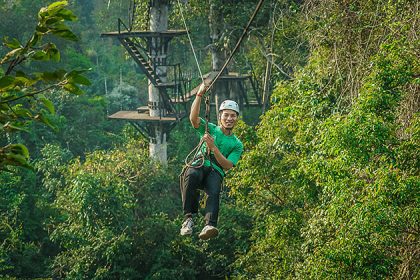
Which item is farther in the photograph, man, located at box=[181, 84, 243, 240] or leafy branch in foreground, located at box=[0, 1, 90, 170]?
man, located at box=[181, 84, 243, 240]

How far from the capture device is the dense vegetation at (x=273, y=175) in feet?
27.7

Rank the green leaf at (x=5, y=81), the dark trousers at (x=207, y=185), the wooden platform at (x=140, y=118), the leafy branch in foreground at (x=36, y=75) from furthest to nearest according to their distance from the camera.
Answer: the wooden platform at (x=140, y=118)
the dark trousers at (x=207, y=185)
the leafy branch in foreground at (x=36, y=75)
the green leaf at (x=5, y=81)

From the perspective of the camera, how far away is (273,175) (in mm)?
13336

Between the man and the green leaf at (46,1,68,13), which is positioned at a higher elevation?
the green leaf at (46,1,68,13)

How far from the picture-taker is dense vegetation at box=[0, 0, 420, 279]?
8.45 meters

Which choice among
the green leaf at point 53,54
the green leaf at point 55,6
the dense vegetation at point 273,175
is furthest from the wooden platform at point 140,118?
the green leaf at point 55,6

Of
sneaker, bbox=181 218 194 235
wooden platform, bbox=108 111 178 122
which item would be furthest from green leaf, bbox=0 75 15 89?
wooden platform, bbox=108 111 178 122

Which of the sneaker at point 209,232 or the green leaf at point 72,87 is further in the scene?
the sneaker at point 209,232

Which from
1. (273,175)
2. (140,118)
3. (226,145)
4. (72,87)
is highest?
(72,87)

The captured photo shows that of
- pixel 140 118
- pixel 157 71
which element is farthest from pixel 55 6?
pixel 157 71

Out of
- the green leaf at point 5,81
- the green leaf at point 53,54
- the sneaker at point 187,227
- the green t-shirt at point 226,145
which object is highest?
the green leaf at point 53,54

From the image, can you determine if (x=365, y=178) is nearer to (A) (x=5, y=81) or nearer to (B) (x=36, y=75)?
(B) (x=36, y=75)

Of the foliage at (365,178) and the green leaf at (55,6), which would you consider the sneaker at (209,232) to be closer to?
the foliage at (365,178)

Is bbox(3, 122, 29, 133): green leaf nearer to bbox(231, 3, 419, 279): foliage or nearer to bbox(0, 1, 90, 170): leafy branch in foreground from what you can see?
bbox(0, 1, 90, 170): leafy branch in foreground
